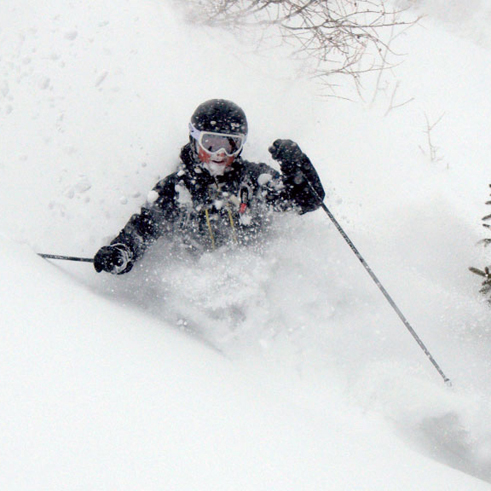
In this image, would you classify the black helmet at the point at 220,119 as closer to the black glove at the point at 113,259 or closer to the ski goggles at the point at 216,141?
the ski goggles at the point at 216,141

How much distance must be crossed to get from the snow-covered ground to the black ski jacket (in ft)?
1.09

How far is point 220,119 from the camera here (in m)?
2.98

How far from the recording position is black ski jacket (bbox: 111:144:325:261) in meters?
3.19

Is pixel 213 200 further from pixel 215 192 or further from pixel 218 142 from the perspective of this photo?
pixel 218 142

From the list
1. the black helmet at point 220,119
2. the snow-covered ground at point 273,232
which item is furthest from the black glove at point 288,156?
the snow-covered ground at point 273,232

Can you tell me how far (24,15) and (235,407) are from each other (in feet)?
14.0

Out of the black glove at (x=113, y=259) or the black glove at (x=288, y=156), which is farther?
the black glove at (x=288, y=156)

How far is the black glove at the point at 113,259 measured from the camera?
2.94 m

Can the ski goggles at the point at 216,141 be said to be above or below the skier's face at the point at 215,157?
above

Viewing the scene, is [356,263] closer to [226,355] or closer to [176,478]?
[226,355]

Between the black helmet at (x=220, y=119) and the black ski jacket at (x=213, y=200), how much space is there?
263mm

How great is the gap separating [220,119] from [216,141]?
174 mm

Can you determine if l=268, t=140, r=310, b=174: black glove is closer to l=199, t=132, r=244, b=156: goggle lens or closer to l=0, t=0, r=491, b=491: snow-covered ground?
l=199, t=132, r=244, b=156: goggle lens

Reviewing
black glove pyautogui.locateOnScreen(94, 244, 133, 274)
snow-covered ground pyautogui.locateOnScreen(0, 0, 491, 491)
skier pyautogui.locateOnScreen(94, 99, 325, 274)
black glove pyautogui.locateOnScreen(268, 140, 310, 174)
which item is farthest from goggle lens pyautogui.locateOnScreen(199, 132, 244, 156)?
black glove pyautogui.locateOnScreen(94, 244, 133, 274)
